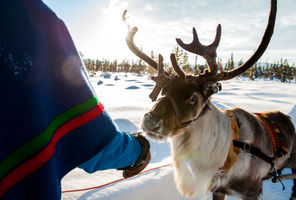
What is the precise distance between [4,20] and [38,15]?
0.12 metres

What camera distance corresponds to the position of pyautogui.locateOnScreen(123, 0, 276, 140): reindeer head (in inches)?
64.7

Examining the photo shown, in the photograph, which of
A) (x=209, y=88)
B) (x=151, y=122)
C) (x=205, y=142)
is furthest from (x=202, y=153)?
(x=151, y=122)

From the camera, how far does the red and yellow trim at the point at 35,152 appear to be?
623mm

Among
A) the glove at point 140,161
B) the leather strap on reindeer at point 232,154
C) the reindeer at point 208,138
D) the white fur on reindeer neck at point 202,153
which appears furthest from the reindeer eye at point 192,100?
the glove at point 140,161

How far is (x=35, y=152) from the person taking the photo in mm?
649

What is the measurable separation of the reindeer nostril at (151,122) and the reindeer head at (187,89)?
11mm

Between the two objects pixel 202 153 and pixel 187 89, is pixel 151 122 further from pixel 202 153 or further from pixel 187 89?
pixel 202 153

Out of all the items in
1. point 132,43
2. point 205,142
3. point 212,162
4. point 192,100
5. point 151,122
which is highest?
point 132,43

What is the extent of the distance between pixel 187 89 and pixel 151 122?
1.90 feet

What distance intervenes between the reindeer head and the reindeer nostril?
0.01 m

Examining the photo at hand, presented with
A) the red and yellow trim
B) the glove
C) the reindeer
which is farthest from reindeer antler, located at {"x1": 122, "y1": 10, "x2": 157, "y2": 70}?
the red and yellow trim

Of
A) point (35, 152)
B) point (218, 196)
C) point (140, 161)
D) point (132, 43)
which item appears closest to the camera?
point (35, 152)

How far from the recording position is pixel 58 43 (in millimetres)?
746

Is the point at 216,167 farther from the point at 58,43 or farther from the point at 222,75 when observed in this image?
the point at 58,43
